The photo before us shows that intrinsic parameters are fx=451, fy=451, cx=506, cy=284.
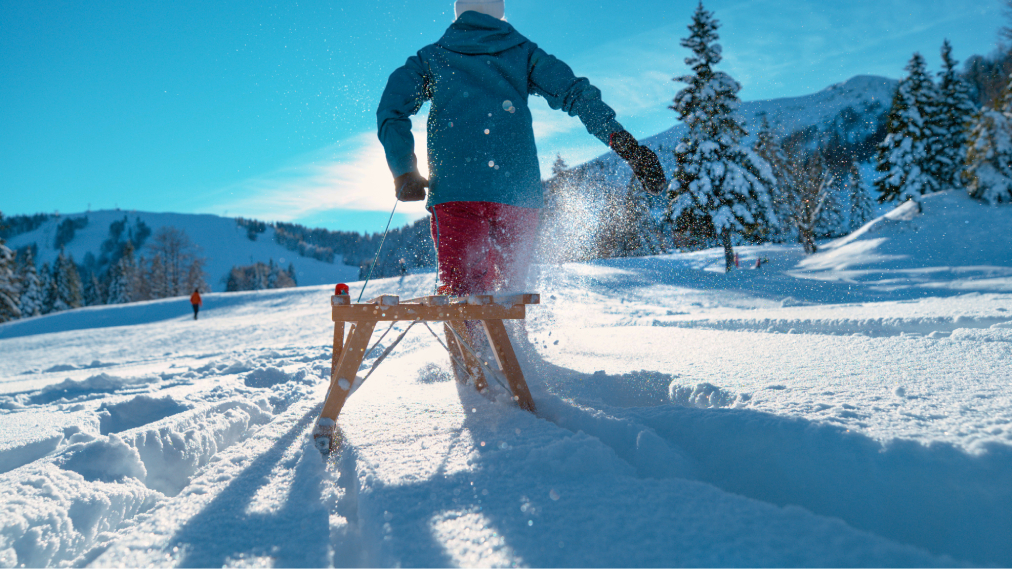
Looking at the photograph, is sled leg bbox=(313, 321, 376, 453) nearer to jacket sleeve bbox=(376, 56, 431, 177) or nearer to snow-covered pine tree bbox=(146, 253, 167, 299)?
jacket sleeve bbox=(376, 56, 431, 177)

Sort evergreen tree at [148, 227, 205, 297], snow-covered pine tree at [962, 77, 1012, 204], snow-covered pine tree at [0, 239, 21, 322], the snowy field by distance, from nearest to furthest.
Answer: the snowy field → snow-covered pine tree at [962, 77, 1012, 204] → snow-covered pine tree at [0, 239, 21, 322] → evergreen tree at [148, 227, 205, 297]

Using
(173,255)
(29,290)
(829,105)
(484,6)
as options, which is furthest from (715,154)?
(829,105)

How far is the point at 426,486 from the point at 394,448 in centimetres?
33

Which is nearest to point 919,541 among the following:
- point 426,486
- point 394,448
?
point 426,486

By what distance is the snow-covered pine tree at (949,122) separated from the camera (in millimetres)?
23062

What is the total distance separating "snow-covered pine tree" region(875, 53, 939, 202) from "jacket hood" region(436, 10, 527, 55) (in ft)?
93.5

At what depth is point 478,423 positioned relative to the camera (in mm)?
1534

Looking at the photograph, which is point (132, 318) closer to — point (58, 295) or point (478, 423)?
point (478, 423)

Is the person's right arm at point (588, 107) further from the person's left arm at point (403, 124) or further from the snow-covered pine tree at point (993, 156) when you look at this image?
the snow-covered pine tree at point (993, 156)

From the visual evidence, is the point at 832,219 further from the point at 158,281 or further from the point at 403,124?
the point at 158,281

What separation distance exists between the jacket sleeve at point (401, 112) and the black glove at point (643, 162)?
1017 millimetres

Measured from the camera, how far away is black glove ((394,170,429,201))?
210cm

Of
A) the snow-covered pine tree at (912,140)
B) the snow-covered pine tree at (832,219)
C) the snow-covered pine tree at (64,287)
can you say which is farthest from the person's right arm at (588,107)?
the snow-covered pine tree at (64,287)

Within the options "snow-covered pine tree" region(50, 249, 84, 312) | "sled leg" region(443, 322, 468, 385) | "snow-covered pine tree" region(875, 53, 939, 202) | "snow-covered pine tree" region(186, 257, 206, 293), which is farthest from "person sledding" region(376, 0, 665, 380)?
"snow-covered pine tree" region(186, 257, 206, 293)
